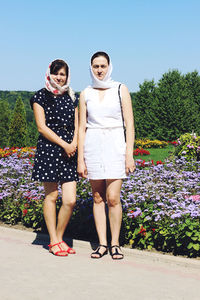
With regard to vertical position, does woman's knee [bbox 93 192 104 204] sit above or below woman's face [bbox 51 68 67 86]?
below

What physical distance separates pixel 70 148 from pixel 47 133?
30 centimetres

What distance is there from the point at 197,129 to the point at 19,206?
74.6ft

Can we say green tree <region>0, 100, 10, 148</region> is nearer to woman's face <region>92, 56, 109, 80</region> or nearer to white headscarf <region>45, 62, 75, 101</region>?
white headscarf <region>45, 62, 75, 101</region>

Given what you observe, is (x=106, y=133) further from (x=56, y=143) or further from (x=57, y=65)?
(x=57, y=65)

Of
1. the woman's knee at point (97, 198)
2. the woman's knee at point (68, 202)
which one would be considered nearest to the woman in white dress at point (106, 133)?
the woman's knee at point (97, 198)

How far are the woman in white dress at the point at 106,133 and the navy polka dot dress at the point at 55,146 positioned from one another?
0.68 feet

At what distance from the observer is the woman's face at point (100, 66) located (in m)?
4.30

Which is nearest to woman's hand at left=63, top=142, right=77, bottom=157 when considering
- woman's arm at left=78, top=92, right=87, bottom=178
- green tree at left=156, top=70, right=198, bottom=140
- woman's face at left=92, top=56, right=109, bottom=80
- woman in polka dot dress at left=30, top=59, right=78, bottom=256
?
woman in polka dot dress at left=30, top=59, right=78, bottom=256

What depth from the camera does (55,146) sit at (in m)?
4.54

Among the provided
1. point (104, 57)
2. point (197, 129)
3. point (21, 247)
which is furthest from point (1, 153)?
point (197, 129)

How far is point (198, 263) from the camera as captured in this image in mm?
4137

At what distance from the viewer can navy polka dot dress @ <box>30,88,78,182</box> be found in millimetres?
4508

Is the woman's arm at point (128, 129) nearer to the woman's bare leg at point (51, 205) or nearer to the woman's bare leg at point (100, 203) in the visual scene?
the woman's bare leg at point (100, 203)

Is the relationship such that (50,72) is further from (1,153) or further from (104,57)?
(1,153)
